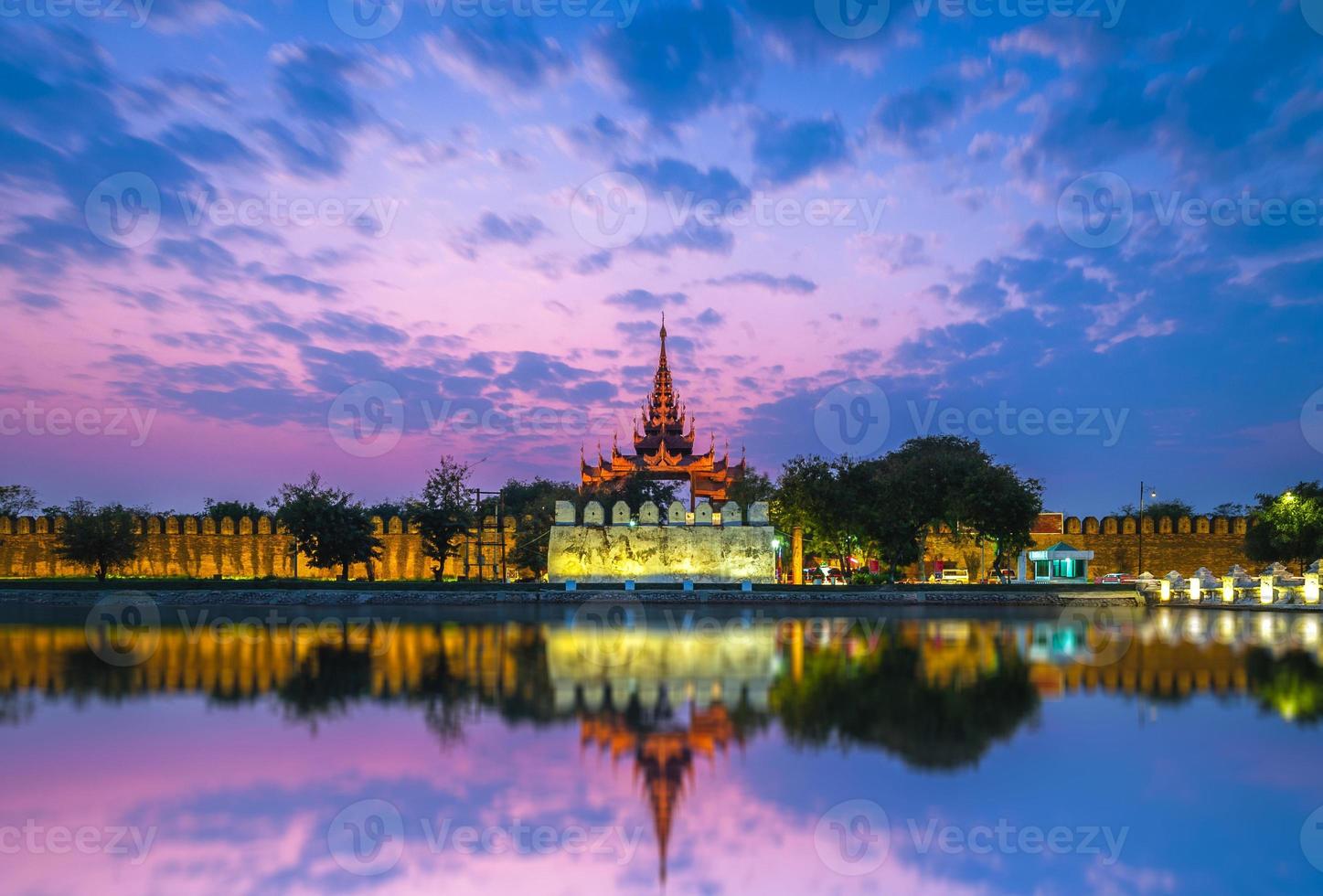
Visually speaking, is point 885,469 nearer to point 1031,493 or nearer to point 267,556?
point 1031,493

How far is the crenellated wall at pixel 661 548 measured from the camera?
31156 mm

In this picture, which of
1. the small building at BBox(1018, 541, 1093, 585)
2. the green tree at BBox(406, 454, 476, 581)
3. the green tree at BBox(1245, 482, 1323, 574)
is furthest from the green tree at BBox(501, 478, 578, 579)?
the green tree at BBox(1245, 482, 1323, 574)

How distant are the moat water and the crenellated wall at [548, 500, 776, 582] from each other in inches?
629

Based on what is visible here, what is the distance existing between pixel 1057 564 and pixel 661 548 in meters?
20.8

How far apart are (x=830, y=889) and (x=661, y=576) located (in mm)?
25279

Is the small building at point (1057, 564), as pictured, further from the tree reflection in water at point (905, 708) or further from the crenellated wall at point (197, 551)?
the crenellated wall at point (197, 551)

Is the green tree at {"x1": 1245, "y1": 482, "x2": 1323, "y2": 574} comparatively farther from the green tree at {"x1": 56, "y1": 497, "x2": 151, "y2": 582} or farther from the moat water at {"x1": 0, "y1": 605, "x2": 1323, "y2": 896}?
the green tree at {"x1": 56, "y1": 497, "x2": 151, "y2": 582}

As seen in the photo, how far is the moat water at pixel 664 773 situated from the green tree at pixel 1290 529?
2857 centimetres

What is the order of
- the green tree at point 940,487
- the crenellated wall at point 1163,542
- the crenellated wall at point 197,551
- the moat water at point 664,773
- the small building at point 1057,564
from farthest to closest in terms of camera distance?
the crenellated wall at point 1163,542, the crenellated wall at point 197,551, the small building at point 1057,564, the green tree at point 940,487, the moat water at point 664,773

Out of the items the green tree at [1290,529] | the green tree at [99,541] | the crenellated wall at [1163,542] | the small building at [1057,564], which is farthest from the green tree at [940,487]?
the green tree at [99,541]

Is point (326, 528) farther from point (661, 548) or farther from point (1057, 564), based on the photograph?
point (1057, 564)

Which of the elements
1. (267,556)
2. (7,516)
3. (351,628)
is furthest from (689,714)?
(7,516)

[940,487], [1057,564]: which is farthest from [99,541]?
[1057,564]

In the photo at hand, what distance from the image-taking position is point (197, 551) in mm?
44031
